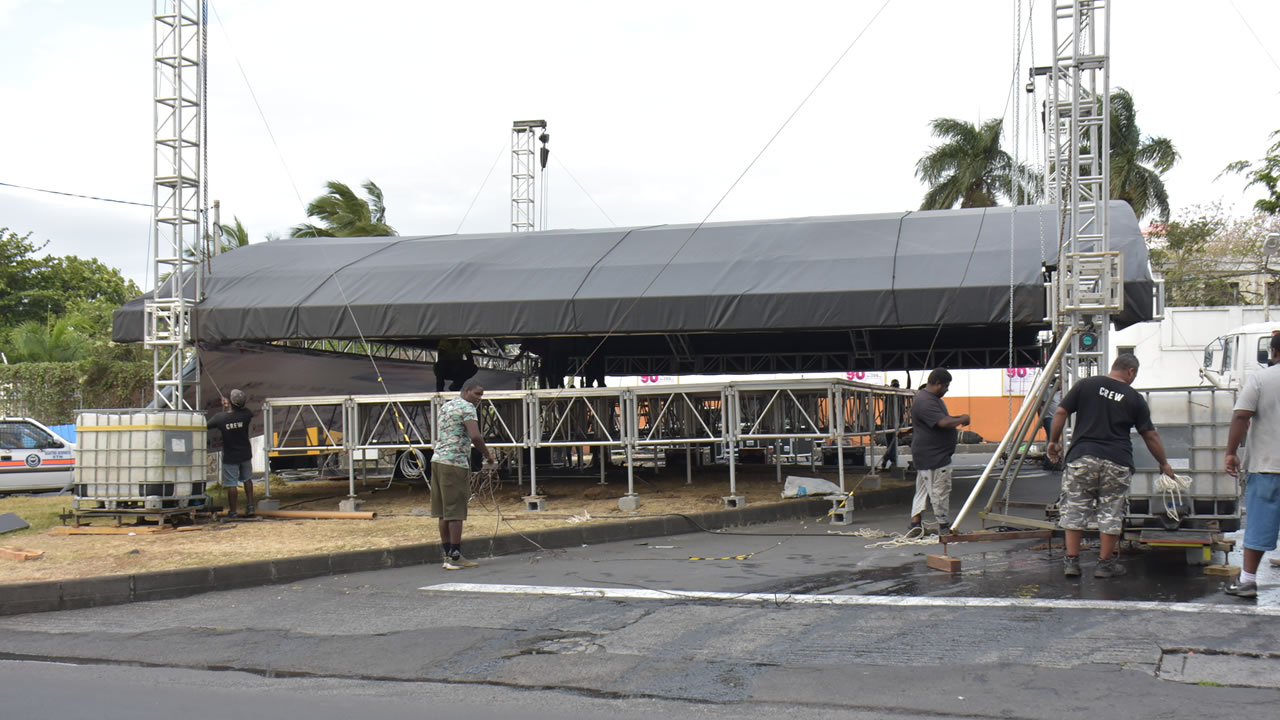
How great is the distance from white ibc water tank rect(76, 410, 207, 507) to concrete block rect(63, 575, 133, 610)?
375 cm

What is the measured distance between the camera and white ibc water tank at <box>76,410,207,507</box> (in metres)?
12.3

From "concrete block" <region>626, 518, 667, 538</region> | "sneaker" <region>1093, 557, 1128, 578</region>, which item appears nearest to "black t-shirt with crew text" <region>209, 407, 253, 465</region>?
"concrete block" <region>626, 518, 667, 538</region>

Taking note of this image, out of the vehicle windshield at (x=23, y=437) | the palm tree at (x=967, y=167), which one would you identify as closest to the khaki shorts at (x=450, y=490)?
the vehicle windshield at (x=23, y=437)

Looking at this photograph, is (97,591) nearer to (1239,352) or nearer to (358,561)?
(358,561)

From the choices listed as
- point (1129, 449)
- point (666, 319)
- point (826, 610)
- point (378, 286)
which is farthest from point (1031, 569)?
point (378, 286)

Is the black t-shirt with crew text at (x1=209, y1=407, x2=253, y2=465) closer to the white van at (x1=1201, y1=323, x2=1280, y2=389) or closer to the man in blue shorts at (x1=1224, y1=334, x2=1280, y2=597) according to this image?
the man in blue shorts at (x1=1224, y1=334, x2=1280, y2=597)

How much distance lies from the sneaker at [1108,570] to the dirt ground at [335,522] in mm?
5627

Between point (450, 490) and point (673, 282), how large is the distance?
588 centimetres

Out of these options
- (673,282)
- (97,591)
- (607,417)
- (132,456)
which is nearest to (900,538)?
(607,417)

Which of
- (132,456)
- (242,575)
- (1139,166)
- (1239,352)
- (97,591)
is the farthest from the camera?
(1139,166)

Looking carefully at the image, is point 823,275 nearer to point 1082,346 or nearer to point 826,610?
point 1082,346

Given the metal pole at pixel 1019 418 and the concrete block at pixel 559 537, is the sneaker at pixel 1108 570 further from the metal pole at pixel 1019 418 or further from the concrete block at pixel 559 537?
the concrete block at pixel 559 537

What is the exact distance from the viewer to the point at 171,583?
899 centimetres

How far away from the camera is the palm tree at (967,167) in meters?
37.9
